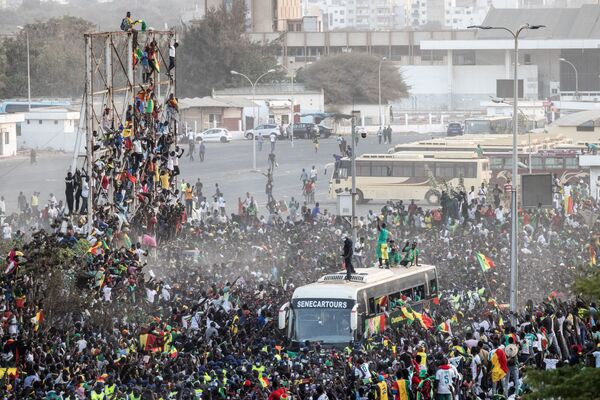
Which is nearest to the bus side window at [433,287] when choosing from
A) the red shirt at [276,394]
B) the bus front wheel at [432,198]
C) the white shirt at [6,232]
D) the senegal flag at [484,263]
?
the senegal flag at [484,263]

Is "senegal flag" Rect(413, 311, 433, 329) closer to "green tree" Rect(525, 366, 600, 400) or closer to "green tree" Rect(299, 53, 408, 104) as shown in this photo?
"green tree" Rect(525, 366, 600, 400)

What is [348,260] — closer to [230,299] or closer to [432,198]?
[230,299]

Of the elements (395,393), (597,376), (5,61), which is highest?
(5,61)

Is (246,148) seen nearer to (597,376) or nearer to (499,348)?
(499,348)

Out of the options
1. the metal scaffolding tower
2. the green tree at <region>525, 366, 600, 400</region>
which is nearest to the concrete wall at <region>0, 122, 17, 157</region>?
the metal scaffolding tower

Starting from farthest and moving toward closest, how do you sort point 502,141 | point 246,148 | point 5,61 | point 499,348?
Result: point 5,61
point 246,148
point 502,141
point 499,348

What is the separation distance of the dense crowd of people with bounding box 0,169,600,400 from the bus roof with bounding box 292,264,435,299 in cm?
64

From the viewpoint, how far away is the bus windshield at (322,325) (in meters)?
23.0

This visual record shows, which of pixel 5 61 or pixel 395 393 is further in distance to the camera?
pixel 5 61

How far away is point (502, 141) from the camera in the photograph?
2383 inches

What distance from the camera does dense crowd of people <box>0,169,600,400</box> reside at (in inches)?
732

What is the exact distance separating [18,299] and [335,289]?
5.16 meters

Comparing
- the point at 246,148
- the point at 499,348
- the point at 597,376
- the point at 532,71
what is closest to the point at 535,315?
the point at 499,348

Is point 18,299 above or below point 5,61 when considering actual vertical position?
below
